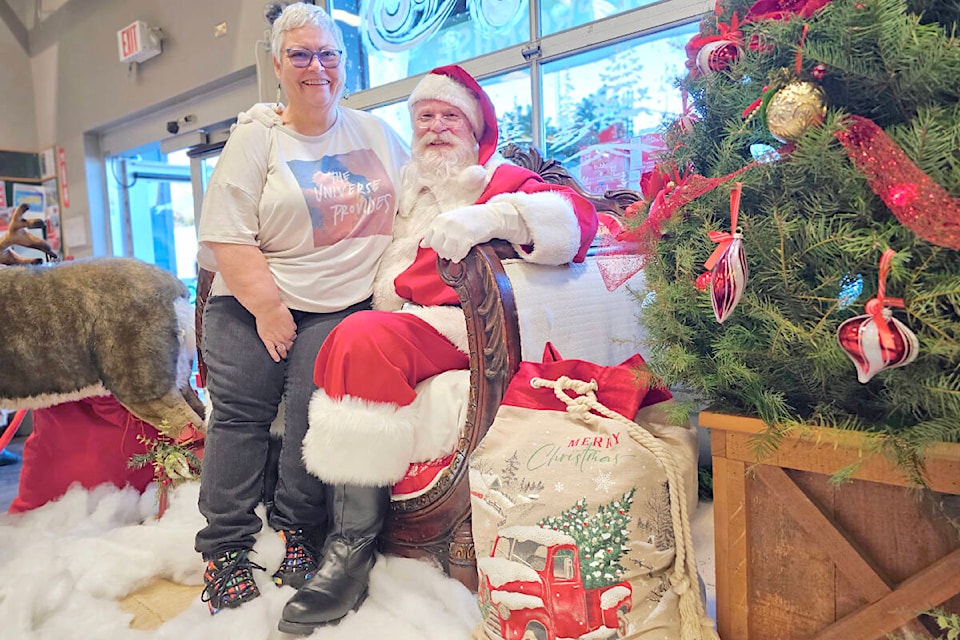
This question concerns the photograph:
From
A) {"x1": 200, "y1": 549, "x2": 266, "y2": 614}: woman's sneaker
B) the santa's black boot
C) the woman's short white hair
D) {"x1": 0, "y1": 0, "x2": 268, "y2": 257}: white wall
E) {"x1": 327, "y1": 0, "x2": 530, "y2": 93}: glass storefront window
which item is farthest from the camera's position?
{"x1": 0, "y1": 0, "x2": 268, "y2": 257}: white wall

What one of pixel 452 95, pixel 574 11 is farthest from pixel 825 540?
pixel 574 11

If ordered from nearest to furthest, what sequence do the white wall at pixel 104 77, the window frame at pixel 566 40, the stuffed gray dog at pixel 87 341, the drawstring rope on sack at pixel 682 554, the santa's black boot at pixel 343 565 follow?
the drawstring rope on sack at pixel 682 554 → the santa's black boot at pixel 343 565 → the stuffed gray dog at pixel 87 341 → the window frame at pixel 566 40 → the white wall at pixel 104 77

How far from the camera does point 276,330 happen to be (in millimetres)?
1401

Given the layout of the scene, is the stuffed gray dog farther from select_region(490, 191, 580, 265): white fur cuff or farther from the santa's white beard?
select_region(490, 191, 580, 265): white fur cuff

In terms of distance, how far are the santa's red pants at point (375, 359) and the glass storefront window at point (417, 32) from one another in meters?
1.70

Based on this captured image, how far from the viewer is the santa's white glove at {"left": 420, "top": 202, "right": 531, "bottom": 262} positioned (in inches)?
46.8

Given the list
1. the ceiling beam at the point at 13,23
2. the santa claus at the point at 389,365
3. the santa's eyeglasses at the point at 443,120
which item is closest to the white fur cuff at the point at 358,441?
the santa claus at the point at 389,365

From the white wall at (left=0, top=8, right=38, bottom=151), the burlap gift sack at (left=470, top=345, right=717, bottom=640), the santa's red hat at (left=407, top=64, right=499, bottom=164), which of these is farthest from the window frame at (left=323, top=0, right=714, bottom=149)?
the white wall at (left=0, top=8, right=38, bottom=151)

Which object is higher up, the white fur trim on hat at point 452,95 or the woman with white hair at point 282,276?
the white fur trim on hat at point 452,95

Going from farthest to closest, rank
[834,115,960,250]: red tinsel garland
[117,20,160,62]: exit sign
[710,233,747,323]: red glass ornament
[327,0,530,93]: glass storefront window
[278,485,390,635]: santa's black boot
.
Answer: [117,20,160,62]: exit sign, [327,0,530,93]: glass storefront window, [278,485,390,635]: santa's black boot, [710,233,747,323]: red glass ornament, [834,115,960,250]: red tinsel garland

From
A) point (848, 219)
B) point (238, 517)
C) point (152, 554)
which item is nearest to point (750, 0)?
point (848, 219)

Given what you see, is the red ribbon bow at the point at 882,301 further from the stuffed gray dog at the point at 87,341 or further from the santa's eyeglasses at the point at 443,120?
the stuffed gray dog at the point at 87,341

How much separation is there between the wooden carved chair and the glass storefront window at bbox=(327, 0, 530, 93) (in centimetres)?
158

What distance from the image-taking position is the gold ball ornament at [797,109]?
74 centimetres
